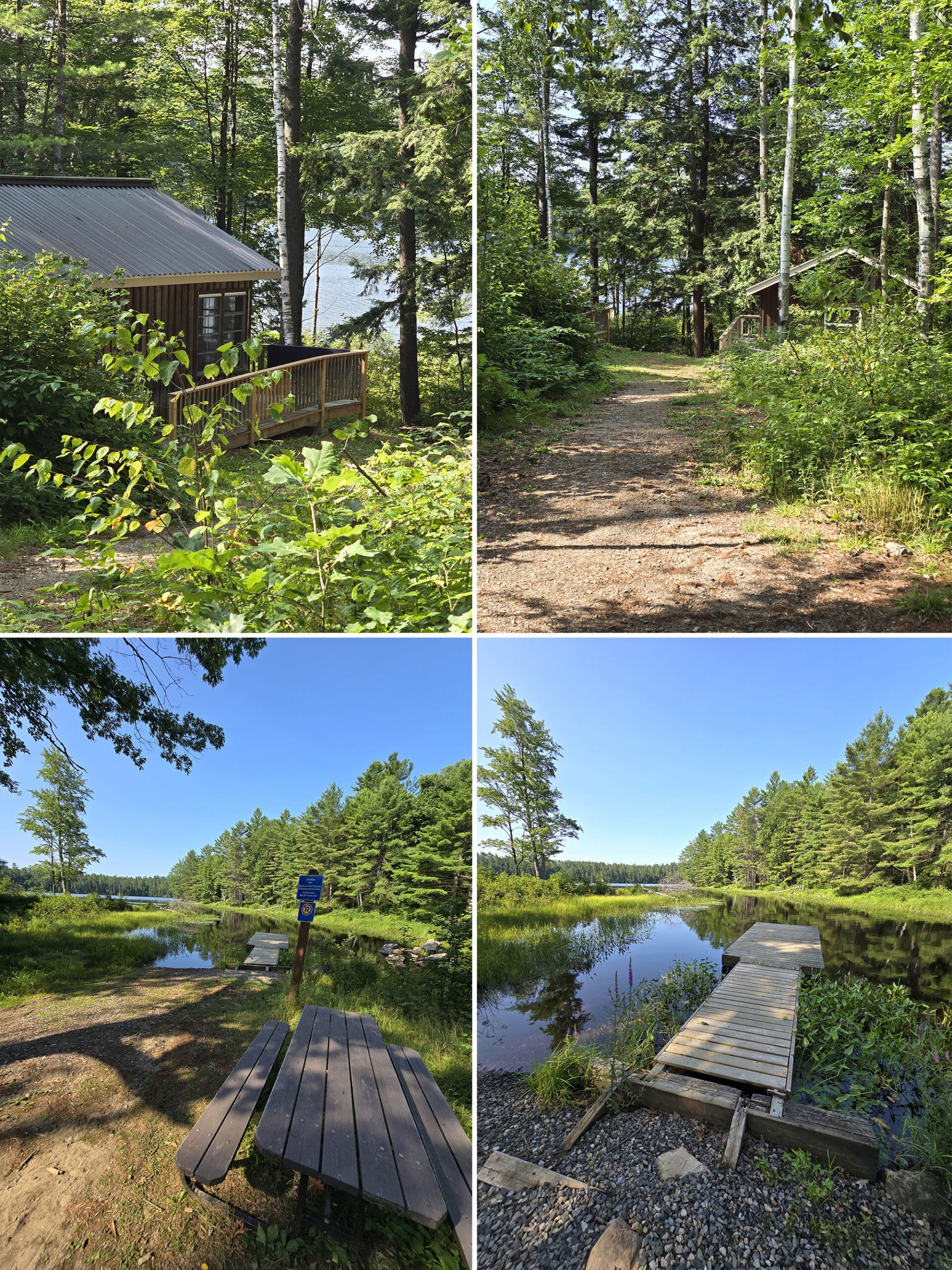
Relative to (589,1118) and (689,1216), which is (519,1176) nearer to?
(589,1118)

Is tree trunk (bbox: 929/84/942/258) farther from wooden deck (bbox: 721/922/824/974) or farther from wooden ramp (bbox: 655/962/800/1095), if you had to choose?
wooden ramp (bbox: 655/962/800/1095)

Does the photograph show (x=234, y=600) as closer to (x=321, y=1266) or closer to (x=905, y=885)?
(x=321, y=1266)

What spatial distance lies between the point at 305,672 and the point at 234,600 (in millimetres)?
1251

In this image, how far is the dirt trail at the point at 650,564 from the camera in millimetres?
3600

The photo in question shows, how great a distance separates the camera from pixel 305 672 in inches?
138

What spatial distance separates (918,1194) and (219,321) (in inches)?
486

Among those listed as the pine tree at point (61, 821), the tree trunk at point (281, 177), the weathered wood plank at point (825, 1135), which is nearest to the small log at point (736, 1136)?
the weathered wood plank at point (825, 1135)

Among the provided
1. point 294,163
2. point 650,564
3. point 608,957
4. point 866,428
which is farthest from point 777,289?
point 608,957

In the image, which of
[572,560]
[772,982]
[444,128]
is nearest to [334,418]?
[444,128]

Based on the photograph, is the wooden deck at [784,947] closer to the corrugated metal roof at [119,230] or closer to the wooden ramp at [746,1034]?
the wooden ramp at [746,1034]

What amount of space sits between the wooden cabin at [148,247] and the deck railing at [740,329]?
6.75 meters

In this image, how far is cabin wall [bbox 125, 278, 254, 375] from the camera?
9.86 metres

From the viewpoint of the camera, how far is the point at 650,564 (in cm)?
418

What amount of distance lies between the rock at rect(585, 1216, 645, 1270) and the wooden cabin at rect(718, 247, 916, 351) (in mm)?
7829
